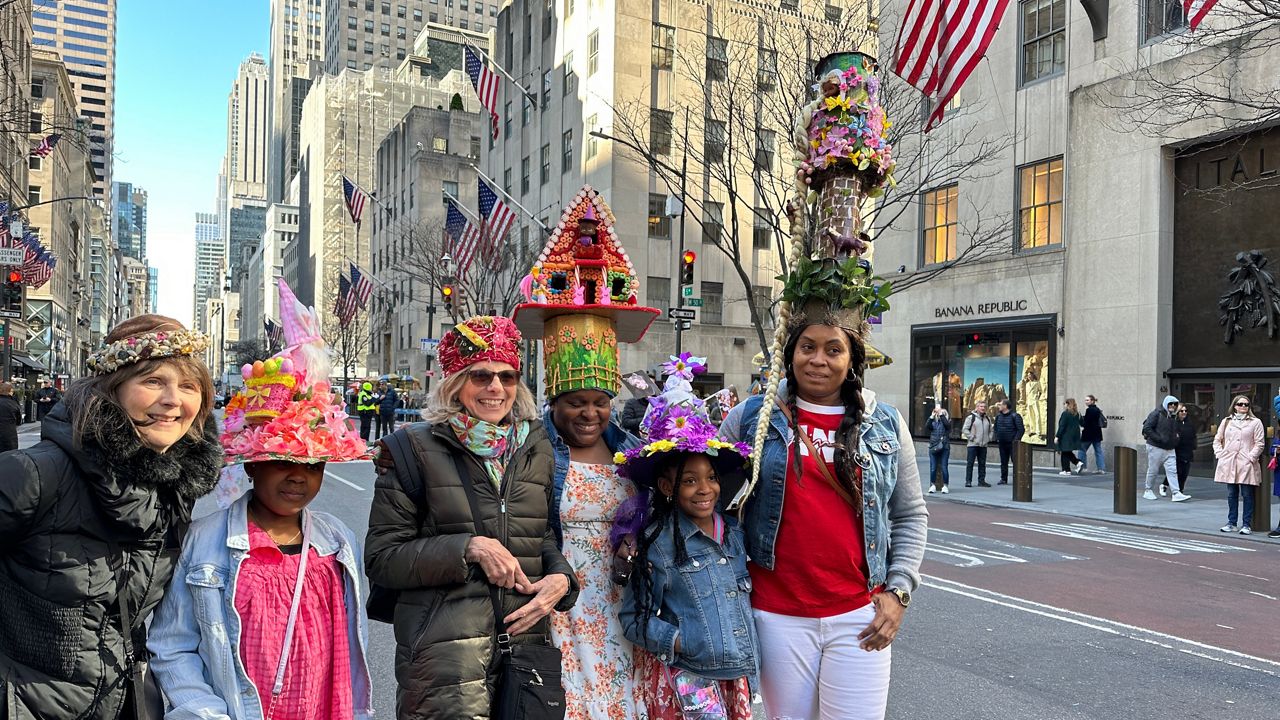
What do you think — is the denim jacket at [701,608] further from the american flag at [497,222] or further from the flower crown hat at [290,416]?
the american flag at [497,222]

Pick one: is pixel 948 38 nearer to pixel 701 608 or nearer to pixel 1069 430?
pixel 701 608

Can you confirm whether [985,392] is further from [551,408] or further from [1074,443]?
[551,408]

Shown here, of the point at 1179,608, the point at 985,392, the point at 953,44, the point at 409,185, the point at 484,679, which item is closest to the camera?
the point at 484,679

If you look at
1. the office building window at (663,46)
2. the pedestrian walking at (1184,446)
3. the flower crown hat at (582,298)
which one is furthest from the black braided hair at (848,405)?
the office building window at (663,46)

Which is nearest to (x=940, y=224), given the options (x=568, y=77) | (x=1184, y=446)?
(x=1184, y=446)

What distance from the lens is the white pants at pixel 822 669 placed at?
3.26 m

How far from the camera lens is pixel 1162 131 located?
1953 cm

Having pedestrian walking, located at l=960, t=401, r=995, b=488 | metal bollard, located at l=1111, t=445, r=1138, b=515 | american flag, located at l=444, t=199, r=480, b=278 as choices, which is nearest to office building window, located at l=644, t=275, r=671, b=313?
american flag, located at l=444, t=199, r=480, b=278

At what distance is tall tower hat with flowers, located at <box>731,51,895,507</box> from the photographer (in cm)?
359

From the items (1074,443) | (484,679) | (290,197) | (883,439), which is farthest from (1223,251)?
(290,197)

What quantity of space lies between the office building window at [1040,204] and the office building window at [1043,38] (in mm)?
2332

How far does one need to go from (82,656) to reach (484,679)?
120 centimetres

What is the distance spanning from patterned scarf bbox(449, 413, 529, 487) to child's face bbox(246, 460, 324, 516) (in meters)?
0.49

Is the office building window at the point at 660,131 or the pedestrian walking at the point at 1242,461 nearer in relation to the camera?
the pedestrian walking at the point at 1242,461
